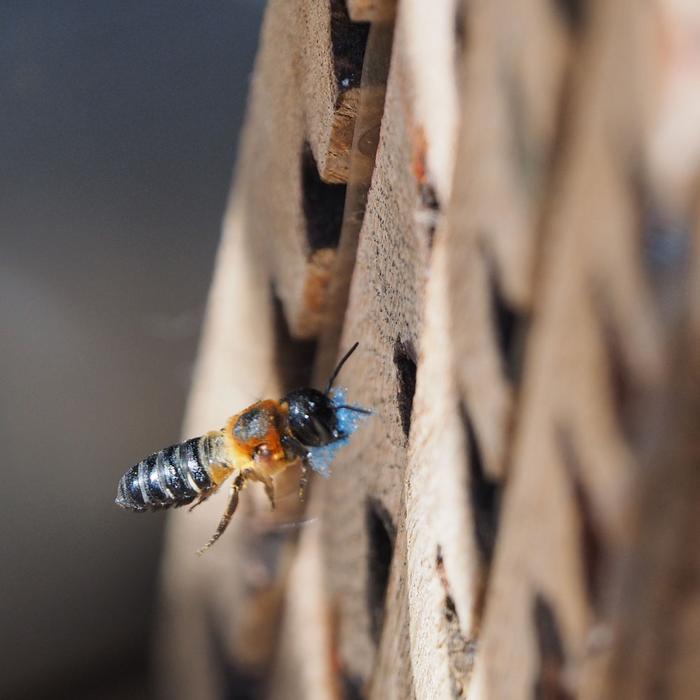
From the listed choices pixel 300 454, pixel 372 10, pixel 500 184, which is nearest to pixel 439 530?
pixel 500 184

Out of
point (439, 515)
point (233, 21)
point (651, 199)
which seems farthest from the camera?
point (233, 21)

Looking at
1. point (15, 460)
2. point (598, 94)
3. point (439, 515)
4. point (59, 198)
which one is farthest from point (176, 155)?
point (598, 94)

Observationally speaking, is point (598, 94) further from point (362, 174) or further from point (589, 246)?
point (362, 174)

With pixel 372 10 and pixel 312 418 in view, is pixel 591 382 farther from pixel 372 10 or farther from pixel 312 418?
pixel 312 418

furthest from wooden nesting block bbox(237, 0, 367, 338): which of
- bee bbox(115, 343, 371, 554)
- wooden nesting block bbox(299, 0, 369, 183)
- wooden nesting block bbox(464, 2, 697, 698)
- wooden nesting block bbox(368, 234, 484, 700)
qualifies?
wooden nesting block bbox(464, 2, 697, 698)

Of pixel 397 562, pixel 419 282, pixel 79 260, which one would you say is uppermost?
pixel 419 282

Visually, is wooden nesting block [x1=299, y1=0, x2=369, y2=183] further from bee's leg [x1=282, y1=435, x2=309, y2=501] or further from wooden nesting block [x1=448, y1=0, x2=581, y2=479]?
bee's leg [x1=282, y1=435, x2=309, y2=501]

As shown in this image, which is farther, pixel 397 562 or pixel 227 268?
pixel 227 268
